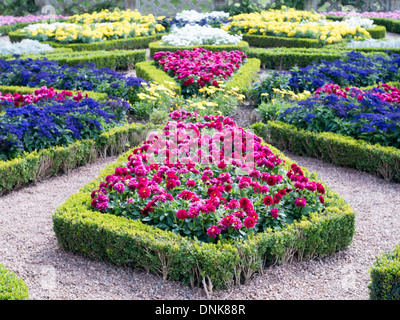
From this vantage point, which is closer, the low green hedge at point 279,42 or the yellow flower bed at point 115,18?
the low green hedge at point 279,42

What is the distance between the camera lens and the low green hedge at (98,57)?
10836mm

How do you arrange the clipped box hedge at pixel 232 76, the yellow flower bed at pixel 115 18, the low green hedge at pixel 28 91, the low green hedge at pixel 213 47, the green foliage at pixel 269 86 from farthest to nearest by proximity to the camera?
1. the yellow flower bed at pixel 115 18
2. the low green hedge at pixel 213 47
3. the clipped box hedge at pixel 232 76
4. the green foliage at pixel 269 86
5. the low green hedge at pixel 28 91

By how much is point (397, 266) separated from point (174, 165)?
2362mm

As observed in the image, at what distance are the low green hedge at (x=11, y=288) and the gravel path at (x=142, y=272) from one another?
0.34m

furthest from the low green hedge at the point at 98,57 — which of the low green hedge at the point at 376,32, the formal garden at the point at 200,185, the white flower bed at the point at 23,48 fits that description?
the low green hedge at the point at 376,32

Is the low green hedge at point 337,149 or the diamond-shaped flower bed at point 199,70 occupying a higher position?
the diamond-shaped flower bed at point 199,70

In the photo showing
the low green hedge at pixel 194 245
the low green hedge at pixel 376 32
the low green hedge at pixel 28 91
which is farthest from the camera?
the low green hedge at pixel 376 32

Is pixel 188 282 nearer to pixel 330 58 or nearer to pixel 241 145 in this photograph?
pixel 241 145

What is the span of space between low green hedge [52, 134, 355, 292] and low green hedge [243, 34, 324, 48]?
10138 mm

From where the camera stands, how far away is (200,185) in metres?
4.72

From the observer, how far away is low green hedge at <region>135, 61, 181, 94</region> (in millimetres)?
8833

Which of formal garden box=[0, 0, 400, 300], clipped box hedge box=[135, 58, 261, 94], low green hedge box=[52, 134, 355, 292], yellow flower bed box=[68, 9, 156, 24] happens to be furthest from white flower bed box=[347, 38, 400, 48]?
low green hedge box=[52, 134, 355, 292]

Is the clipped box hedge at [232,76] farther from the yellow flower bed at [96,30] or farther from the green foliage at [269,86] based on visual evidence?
the yellow flower bed at [96,30]
